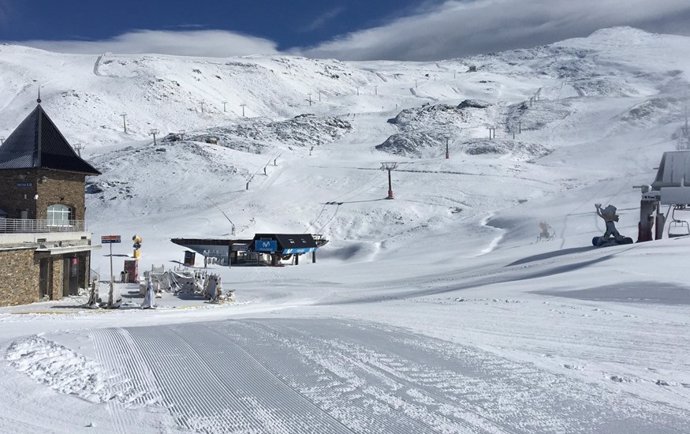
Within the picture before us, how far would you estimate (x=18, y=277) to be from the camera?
71.2ft

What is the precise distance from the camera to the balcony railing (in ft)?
75.1

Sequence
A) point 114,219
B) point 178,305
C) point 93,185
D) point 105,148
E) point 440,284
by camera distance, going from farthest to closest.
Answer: point 105,148 < point 93,185 < point 114,219 < point 440,284 < point 178,305

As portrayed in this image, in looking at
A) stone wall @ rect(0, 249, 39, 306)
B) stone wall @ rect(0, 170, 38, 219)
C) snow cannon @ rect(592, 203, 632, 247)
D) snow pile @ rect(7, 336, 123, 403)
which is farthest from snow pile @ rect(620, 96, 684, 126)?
snow pile @ rect(7, 336, 123, 403)

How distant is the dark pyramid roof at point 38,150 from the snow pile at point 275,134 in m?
54.2

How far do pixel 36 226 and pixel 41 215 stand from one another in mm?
1167

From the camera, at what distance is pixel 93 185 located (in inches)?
2616

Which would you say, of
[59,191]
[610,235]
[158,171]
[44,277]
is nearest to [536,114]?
[158,171]

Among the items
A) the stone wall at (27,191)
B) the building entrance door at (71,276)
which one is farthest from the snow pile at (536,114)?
the stone wall at (27,191)

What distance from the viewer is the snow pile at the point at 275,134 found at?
8438cm

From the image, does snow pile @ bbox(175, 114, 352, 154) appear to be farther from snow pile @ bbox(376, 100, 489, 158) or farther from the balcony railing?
the balcony railing

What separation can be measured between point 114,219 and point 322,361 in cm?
5428

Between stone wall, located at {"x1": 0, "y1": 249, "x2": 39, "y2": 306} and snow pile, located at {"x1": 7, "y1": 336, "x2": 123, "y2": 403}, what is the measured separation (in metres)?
13.3

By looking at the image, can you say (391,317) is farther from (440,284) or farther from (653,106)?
(653,106)

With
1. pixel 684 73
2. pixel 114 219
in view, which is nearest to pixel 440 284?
pixel 114 219
